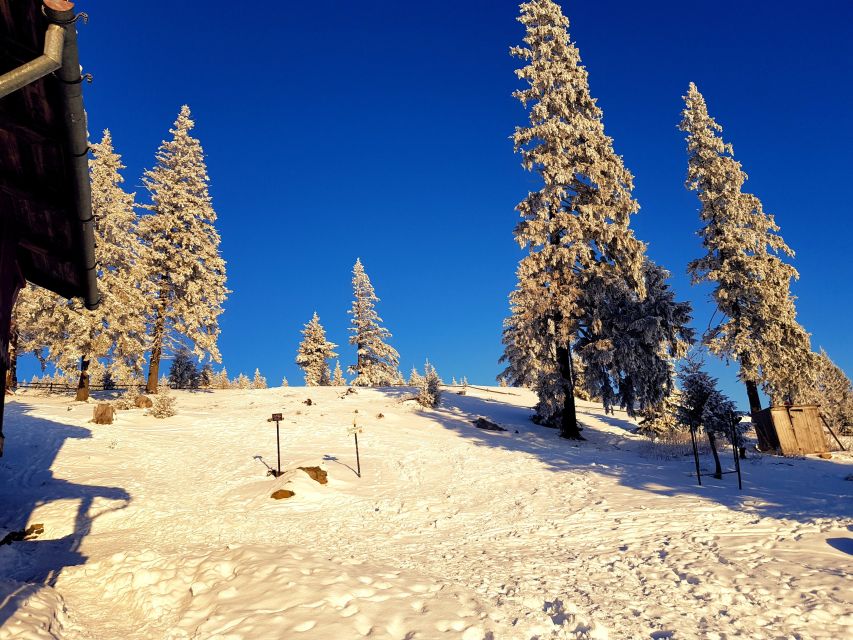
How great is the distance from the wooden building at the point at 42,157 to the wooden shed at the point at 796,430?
21.6m

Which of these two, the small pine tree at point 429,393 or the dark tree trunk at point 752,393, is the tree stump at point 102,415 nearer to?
the small pine tree at point 429,393

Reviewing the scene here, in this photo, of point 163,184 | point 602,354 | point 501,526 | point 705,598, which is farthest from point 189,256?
point 705,598

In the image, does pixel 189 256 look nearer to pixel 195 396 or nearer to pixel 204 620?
pixel 195 396

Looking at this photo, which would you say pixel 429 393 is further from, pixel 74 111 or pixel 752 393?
pixel 74 111

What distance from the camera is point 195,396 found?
99.1ft

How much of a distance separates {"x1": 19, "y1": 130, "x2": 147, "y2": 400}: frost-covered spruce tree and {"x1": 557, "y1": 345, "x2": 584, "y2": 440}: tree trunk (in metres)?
22.0

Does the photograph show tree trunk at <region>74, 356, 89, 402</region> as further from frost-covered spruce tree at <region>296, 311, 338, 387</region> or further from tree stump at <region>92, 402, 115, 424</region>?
frost-covered spruce tree at <region>296, 311, 338, 387</region>

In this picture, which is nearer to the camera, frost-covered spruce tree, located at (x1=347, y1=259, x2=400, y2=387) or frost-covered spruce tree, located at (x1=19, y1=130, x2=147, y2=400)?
frost-covered spruce tree, located at (x1=19, y1=130, x2=147, y2=400)

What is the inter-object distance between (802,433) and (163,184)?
35799mm

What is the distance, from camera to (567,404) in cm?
2186

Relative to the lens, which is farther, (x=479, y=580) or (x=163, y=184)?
(x=163, y=184)

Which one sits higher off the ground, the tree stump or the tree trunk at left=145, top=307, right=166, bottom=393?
the tree trunk at left=145, top=307, right=166, bottom=393

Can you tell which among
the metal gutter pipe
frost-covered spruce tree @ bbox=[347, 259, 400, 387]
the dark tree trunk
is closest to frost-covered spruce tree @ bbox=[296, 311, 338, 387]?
frost-covered spruce tree @ bbox=[347, 259, 400, 387]

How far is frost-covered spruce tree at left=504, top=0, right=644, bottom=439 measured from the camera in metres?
21.9
